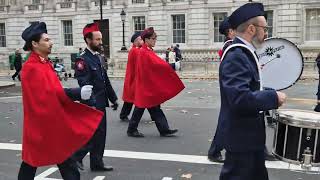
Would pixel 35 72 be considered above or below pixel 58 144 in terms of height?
above

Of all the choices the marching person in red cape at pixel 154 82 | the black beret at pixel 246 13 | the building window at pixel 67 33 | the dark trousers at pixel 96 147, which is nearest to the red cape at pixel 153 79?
the marching person in red cape at pixel 154 82

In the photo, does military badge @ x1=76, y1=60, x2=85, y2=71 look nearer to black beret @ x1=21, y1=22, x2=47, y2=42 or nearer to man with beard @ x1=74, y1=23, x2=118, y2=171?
man with beard @ x1=74, y1=23, x2=118, y2=171

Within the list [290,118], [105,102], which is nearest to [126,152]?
[105,102]

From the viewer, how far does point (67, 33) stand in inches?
1455

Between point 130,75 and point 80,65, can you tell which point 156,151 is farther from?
point 130,75

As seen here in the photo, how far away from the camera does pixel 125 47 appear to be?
32.5 metres

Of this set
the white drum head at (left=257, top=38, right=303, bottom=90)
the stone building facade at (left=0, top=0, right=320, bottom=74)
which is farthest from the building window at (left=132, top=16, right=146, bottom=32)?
the white drum head at (left=257, top=38, right=303, bottom=90)

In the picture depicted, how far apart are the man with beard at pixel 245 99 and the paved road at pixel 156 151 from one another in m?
2.25

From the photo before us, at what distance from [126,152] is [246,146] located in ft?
12.9

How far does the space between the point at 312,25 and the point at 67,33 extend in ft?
62.6

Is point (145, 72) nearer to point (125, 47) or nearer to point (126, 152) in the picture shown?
point (126, 152)

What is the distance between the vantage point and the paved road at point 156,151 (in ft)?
20.0

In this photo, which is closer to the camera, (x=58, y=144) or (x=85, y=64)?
(x=58, y=144)

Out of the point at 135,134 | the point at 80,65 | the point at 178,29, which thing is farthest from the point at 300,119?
the point at 178,29
